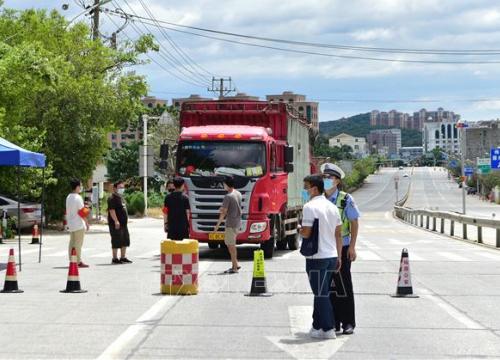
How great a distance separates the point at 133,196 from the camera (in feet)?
196

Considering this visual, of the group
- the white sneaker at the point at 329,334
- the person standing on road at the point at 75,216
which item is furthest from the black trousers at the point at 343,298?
the person standing on road at the point at 75,216

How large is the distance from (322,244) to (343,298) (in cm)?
97

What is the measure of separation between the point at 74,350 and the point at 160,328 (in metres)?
1.56

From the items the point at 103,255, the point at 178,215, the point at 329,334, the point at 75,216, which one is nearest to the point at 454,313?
the point at 329,334

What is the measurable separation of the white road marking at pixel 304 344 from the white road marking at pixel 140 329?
149 centimetres

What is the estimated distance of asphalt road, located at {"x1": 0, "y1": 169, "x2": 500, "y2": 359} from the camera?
8547 millimetres

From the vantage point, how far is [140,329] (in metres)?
9.78

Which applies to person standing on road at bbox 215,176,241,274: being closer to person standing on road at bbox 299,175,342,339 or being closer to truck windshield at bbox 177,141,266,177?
truck windshield at bbox 177,141,266,177

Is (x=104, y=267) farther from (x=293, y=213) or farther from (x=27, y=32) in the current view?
(x=27, y=32)

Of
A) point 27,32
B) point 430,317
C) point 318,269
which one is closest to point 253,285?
point 430,317

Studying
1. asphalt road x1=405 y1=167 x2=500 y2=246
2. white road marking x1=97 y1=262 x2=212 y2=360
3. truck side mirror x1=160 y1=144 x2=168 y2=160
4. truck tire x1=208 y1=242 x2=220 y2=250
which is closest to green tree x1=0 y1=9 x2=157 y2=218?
truck tire x1=208 y1=242 x2=220 y2=250

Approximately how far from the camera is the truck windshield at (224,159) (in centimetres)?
1939

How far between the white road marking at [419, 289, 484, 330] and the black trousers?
1616 mm

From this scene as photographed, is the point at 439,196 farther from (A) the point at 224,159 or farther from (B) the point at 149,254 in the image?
(A) the point at 224,159
